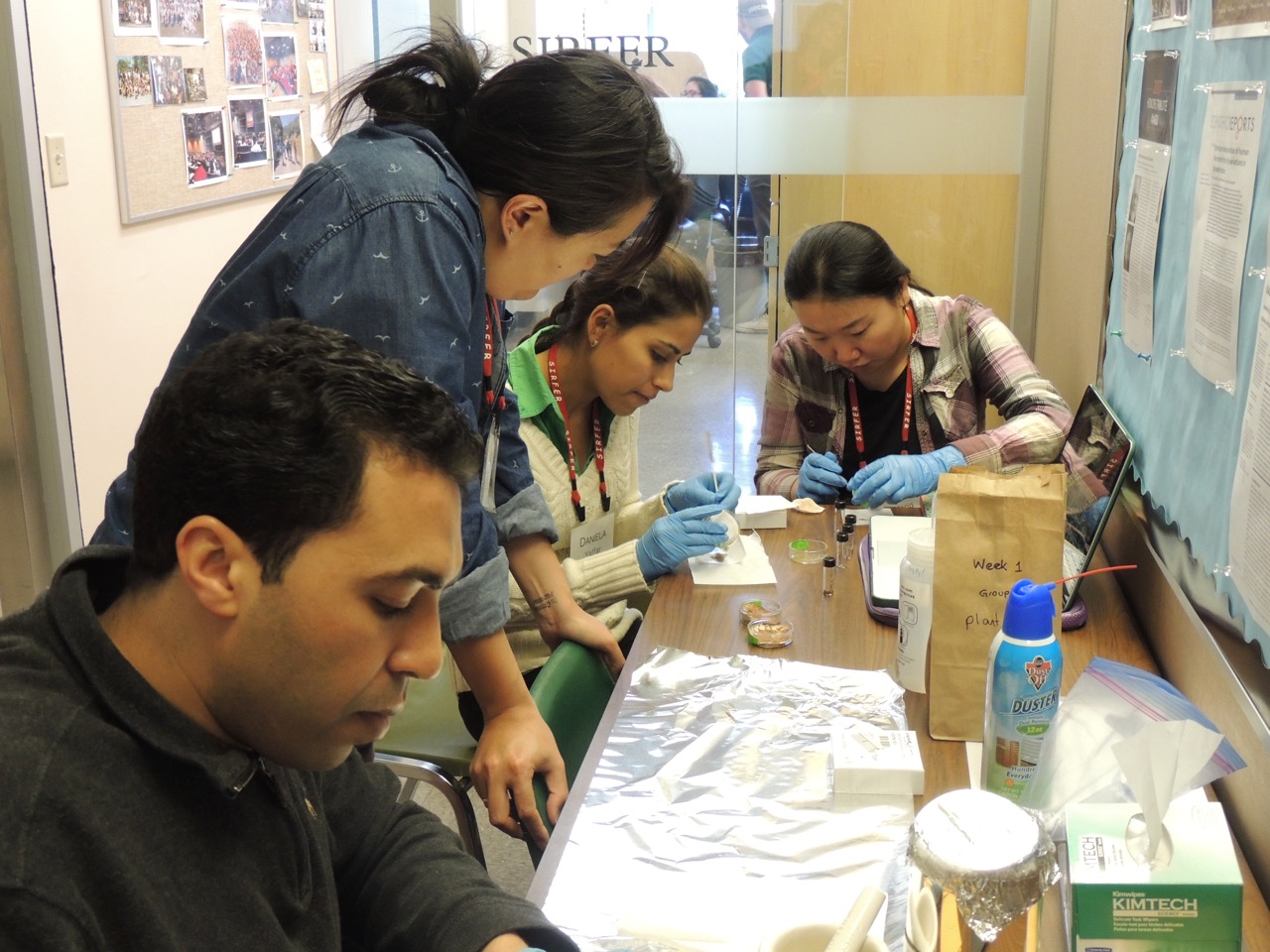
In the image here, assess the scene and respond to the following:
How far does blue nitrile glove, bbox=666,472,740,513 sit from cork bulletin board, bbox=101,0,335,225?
1.98 m

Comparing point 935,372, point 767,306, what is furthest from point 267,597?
point 767,306

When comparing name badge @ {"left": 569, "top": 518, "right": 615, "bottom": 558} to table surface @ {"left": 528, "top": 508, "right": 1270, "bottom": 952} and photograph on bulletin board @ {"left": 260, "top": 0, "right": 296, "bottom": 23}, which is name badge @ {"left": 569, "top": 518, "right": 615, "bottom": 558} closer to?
table surface @ {"left": 528, "top": 508, "right": 1270, "bottom": 952}

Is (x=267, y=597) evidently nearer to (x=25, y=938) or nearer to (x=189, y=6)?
(x=25, y=938)

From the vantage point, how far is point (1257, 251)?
3.83ft

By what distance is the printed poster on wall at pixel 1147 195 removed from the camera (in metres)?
1.62

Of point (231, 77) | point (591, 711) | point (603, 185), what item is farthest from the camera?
point (231, 77)

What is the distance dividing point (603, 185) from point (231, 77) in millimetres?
2779

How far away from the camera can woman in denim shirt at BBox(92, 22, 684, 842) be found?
3.93 ft

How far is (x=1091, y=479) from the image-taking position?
5.70ft

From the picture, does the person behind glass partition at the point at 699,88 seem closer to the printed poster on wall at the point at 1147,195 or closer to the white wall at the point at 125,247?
the white wall at the point at 125,247

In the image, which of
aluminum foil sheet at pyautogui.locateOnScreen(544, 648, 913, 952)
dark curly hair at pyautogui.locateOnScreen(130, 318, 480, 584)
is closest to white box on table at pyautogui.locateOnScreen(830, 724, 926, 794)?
aluminum foil sheet at pyautogui.locateOnScreen(544, 648, 913, 952)

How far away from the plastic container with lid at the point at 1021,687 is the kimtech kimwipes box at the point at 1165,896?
0.56 feet

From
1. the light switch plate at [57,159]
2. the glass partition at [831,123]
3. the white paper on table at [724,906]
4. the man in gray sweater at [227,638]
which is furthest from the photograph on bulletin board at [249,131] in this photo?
the white paper on table at [724,906]

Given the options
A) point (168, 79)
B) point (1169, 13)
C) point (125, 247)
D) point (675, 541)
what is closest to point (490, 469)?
point (675, 541)
